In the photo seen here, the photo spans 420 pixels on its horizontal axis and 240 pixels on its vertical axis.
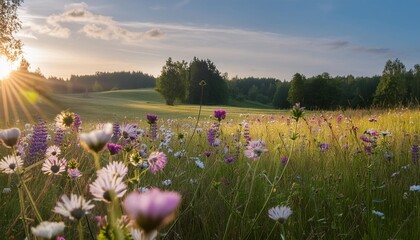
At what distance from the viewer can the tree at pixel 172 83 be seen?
69.1 m

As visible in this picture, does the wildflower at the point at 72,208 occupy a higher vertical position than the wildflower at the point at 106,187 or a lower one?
lower

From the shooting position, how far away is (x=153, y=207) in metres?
0.46

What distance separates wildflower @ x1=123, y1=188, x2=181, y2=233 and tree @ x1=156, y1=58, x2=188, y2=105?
226 ft

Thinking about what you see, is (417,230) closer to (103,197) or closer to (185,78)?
(103,197)

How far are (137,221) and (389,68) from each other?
8375 centimetres

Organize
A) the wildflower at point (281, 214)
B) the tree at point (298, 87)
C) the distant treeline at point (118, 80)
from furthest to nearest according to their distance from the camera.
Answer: the distant treeline at point (118, 80) < the tree at point (298, 87) < the wildflower at point (281, 214)

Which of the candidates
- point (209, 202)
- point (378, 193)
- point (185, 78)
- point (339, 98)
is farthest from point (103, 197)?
point (339, 98)

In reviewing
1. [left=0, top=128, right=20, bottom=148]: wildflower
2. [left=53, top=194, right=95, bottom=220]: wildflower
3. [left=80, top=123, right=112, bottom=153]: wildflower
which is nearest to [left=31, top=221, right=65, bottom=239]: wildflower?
[left=53, top=194, right=95, bottom=220]: wildflower

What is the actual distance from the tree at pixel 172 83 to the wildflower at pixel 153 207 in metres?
69.0

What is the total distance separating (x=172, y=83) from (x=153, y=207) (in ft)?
227

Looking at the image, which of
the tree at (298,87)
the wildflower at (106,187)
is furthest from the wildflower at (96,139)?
the tree at (298,87)

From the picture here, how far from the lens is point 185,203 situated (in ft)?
9.53

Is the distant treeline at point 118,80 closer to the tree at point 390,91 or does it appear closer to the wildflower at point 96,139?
the tree at point 390,91

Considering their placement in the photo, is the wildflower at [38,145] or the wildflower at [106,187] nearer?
the wildflower at [106,187]
